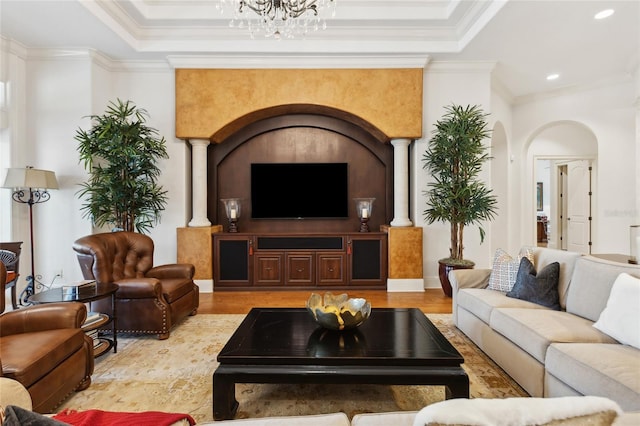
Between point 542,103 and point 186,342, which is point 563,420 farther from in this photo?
point 542,103

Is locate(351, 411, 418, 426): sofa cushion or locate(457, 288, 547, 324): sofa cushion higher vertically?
locate(351, 411, 418, 426): sofa cushion

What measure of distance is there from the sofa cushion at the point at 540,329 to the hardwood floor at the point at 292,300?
65.5 inches

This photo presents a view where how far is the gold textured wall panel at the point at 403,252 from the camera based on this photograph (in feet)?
17.3

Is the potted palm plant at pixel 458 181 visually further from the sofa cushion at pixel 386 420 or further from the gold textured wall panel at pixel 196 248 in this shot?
the sofa cushion at pixel 386 420

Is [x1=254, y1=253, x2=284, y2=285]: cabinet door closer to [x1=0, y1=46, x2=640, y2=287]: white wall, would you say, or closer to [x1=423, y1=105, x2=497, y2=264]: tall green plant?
[x1=0, y1=46, x2=640, y2=287]: white wall

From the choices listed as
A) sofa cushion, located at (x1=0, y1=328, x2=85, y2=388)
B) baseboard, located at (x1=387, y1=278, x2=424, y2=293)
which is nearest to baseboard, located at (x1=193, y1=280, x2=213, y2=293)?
baseboard, located at (x1=387, y1=278, x2=424, y2=293)

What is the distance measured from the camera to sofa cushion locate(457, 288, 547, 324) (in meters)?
2.83

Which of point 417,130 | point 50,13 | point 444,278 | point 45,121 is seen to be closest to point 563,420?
point 444,278

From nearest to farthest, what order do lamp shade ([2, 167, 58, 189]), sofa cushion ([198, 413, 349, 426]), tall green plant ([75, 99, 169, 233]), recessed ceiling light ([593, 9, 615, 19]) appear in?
1. sofa cushion ([198, 413, 349, 426])
2. recessed ceiling light ([593, 9, 615, 19])
3. lamp shade ([2, 167, 58, 189])
4. tall green plant ([75, 99, 169, 233])

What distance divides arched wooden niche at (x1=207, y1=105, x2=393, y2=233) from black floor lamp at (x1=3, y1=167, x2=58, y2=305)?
2.10 metres

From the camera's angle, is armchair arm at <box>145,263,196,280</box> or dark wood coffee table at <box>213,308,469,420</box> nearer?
dark wood coffee table at <box>213,308,469,420</box>

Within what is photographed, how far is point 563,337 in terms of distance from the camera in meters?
2.14

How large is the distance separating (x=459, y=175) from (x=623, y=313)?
9.96ft

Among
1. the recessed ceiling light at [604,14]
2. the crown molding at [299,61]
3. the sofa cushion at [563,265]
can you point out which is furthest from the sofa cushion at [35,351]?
the recessed ceiling light at [604,14]
